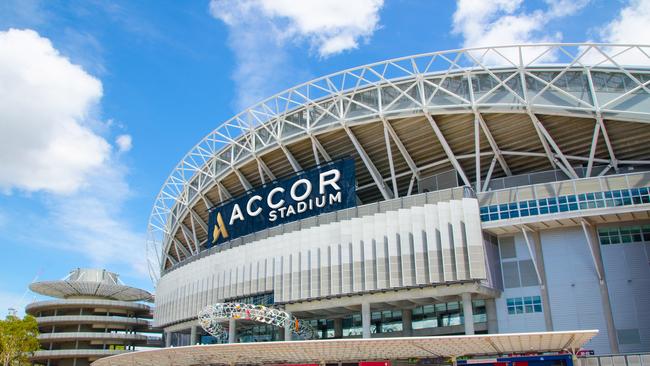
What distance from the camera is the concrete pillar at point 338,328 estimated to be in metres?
54.6

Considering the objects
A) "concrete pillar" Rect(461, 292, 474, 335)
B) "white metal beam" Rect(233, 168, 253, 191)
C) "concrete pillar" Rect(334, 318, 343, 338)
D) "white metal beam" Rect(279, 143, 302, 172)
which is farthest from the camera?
"white metal beam" Rect(233, 168, 253, 191)

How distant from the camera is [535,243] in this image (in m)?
44.1

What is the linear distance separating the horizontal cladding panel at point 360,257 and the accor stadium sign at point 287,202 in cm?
328

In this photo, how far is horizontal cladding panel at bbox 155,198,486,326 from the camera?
4262cm

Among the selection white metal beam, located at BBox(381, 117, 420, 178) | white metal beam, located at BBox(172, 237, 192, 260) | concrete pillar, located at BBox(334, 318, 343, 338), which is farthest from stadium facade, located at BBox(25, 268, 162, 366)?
white metal beam, located at BBox(381, 117, 420, 178)

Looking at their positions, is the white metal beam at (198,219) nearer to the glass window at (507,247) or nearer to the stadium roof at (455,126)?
the stadium roof at (455,126)

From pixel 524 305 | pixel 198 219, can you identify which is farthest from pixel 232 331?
pixel 524 305

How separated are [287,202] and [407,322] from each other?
16.7 metres

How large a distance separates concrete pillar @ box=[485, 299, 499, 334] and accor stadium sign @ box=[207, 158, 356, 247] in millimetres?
14482

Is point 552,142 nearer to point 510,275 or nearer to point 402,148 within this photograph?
point 510,275

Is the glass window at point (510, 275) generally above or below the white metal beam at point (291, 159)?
below

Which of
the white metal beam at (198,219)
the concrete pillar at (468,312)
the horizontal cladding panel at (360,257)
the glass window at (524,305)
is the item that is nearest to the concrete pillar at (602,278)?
the glass window at (524,305)

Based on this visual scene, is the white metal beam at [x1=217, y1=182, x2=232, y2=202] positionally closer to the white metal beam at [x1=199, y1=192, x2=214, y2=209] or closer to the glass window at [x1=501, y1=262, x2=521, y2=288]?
the white metal beam at [x1=199, y1=192, x2=214, y2=209]

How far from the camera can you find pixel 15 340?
216ft
